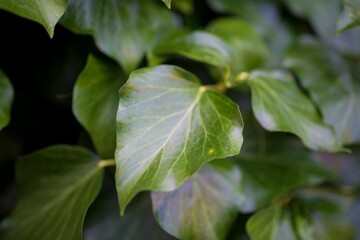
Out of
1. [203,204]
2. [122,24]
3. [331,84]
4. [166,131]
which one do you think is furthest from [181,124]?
[331,84]

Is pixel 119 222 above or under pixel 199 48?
under

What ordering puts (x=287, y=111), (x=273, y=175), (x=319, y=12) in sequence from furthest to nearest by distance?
(x=319, y=12) → (x=273, y=175) → (x=287, y=111)

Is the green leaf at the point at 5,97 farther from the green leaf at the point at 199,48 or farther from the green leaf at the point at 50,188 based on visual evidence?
the green leaf at the point at 199,48

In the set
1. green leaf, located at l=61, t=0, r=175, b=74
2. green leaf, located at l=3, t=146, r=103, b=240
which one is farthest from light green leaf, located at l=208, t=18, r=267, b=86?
green leaf, located at l=3, t=146, r=103, b=240

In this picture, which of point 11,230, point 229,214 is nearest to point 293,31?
point 229,214

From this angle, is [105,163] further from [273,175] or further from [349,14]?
[349,14]

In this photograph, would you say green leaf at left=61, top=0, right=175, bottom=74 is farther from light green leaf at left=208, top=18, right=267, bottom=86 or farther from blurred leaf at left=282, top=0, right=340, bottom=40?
blurred leaf at left=282, top=0, right=340, bottom=40

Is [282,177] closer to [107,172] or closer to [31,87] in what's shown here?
[107,172]

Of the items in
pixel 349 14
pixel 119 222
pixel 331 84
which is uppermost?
pixel 349 14
